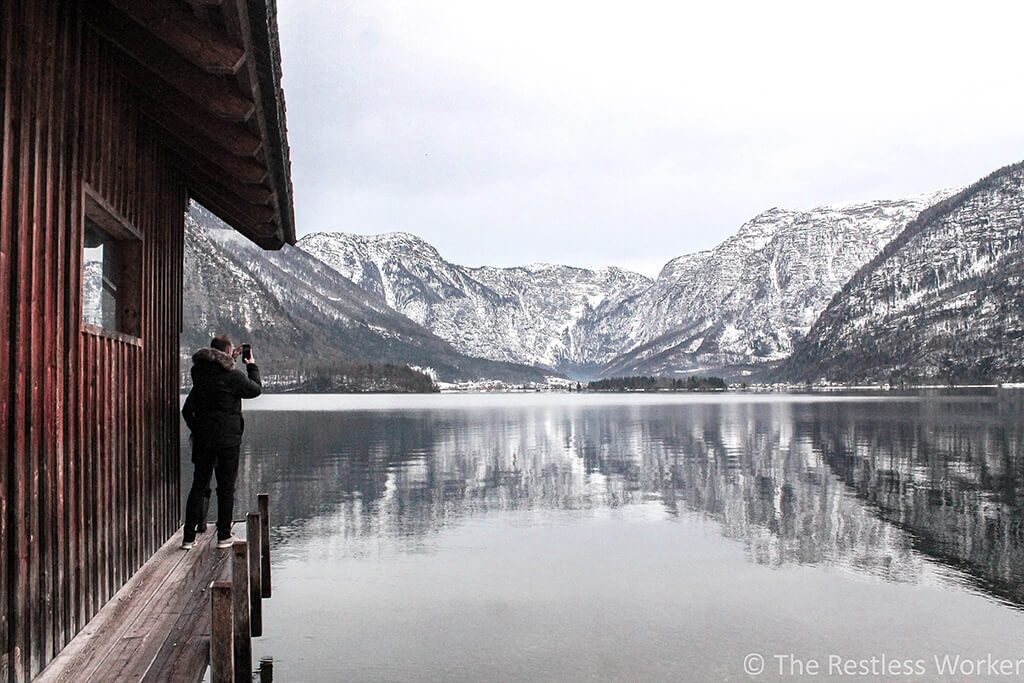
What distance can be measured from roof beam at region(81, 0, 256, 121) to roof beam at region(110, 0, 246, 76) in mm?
804

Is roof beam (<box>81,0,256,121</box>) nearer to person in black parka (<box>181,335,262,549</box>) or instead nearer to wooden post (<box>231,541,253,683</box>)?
person in black parka (<box>181,335,262,549</box>)

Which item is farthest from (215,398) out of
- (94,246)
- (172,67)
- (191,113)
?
(172,67)

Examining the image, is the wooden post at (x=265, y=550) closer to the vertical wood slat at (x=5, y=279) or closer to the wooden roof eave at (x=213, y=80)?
the wooden roof eave at (x=213, y=80)

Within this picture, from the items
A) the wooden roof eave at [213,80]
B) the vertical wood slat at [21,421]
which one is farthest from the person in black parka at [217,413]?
the vertical wood slat at [21,421]

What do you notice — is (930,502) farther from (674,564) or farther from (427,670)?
(427,670)

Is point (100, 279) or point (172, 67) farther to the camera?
point (100, 279)

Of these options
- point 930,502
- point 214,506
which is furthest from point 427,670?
point 930,502

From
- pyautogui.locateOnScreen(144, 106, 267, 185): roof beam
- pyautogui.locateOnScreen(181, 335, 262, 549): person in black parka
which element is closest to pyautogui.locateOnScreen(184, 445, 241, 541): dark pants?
pyautogui.locateOnScreen(181, 335, 262, 549): person in black parka

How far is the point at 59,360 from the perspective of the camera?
24.5ft

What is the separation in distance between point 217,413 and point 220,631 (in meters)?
5.16

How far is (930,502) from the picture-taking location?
2522 cm

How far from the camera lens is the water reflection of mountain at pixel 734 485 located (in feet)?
64.5

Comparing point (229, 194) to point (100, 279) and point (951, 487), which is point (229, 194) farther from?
point (951, 487)

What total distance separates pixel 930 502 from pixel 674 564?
11550 mm
